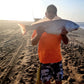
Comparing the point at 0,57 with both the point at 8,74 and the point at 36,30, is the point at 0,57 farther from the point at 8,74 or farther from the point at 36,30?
the point at 36,30

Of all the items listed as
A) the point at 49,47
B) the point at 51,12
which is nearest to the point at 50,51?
the point at 49,47

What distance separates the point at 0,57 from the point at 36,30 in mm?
4752

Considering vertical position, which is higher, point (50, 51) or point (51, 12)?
point (51, 12)

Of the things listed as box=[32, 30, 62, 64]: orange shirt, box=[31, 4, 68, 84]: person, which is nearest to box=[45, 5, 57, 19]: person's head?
box=[31, 4, 68, 84]: person

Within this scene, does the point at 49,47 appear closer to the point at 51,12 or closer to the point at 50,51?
the point at 50,51

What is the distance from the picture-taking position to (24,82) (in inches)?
177

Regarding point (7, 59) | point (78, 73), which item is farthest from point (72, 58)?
point (7, 59)

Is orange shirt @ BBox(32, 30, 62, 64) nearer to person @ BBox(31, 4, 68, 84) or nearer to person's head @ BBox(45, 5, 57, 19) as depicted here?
person @ BBox(31, 4, 68, 84)

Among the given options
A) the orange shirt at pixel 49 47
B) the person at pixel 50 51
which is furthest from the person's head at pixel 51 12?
the orange shirt at pixel 49 47

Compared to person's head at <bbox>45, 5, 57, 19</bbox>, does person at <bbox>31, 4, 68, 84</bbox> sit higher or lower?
lower

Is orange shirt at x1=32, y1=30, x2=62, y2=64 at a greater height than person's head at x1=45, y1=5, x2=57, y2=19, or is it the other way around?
person's head at x1=45, y1=5, x2=57, y2=19

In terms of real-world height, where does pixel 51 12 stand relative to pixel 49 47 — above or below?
Answer: above

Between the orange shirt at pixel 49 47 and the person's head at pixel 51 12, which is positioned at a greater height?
the person's head at pixel 51 12

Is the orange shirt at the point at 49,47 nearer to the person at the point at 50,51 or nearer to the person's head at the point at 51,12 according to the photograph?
the person at the point at 50,51
